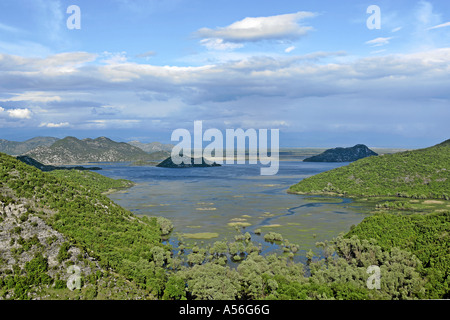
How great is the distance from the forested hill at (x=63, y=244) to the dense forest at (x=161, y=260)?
0.43 feet

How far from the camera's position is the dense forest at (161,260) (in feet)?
139

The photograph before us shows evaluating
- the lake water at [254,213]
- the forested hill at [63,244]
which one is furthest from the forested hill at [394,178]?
the forested hill at [63,244]

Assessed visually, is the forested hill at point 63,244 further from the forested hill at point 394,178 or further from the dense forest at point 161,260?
the forested hill at point 394,178

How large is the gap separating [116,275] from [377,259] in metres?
40.7

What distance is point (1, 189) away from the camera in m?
56.4

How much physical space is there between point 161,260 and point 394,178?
138681mm

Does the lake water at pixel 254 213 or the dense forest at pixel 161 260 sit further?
the lake water at pixel 254 213

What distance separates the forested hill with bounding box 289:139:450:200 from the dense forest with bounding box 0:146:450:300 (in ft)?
288

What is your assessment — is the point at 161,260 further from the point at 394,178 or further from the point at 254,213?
the point at 394,178

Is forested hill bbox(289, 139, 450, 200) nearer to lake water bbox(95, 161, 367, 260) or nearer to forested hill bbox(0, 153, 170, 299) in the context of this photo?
lake water bbox(95, 161, 367, 260)

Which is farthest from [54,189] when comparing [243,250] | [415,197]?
[415,197]

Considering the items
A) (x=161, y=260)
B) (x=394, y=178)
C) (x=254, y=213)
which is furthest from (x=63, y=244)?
(x=394, y=178)
